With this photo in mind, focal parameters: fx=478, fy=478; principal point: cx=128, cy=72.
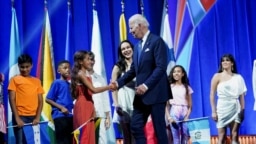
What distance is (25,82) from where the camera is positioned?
546 cm

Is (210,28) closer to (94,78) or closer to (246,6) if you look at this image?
(246,6)

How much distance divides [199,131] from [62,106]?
1732mm

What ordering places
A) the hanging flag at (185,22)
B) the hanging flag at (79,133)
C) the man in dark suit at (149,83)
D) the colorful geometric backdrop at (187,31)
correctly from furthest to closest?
the hanging flag at (185,22), the colorful geometric backdrop at (187,31), the hanging flag at (79,133), the man in dark suit at (149,83)

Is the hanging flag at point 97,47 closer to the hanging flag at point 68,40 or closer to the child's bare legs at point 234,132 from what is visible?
the hanging flag at point 68,40

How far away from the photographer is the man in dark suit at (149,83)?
3867 mm

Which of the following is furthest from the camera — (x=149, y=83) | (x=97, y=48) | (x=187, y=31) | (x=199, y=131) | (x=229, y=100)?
(x=187, y=31)

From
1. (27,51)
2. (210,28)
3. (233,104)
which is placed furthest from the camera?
(210,28)

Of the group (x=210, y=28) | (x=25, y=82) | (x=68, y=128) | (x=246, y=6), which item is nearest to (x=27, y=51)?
(x=25, y=82)

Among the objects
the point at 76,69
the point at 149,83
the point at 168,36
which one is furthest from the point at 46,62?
the point at 149,83

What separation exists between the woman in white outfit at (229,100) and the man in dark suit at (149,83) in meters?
2.17

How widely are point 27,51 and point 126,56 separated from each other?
84.7 inches

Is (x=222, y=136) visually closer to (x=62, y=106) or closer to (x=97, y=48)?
(x=62, y=106)

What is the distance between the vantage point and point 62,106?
17.6 ft

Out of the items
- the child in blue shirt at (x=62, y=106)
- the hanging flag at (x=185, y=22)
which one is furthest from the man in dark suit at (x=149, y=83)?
the hanging flag at (x=185, y=22)
